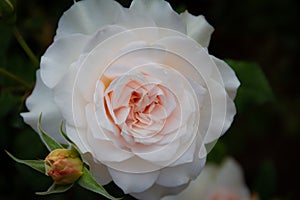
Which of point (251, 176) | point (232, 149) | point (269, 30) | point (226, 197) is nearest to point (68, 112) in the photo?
point (226, 197)

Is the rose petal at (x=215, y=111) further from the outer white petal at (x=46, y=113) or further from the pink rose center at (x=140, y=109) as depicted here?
the outer white petal at (x=46, y=113)

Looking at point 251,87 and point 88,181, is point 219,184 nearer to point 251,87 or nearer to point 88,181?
point 251,87

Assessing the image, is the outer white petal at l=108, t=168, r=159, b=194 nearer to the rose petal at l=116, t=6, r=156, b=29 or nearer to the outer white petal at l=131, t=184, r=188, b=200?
the outer white petal at l=131, t=184, r=188, b=200

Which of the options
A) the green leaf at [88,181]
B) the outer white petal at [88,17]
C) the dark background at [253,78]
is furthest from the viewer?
the dark background at [253,78]

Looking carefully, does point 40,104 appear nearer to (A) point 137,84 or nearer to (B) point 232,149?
(A) point 137,84

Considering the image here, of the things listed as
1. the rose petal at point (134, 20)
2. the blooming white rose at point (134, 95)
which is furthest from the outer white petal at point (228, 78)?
the rose petal at point (134, 20)

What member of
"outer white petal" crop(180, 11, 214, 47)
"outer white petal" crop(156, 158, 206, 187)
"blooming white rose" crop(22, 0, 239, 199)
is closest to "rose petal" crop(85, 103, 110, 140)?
"blooming white rose" crop(22, 0, 239, 199)
